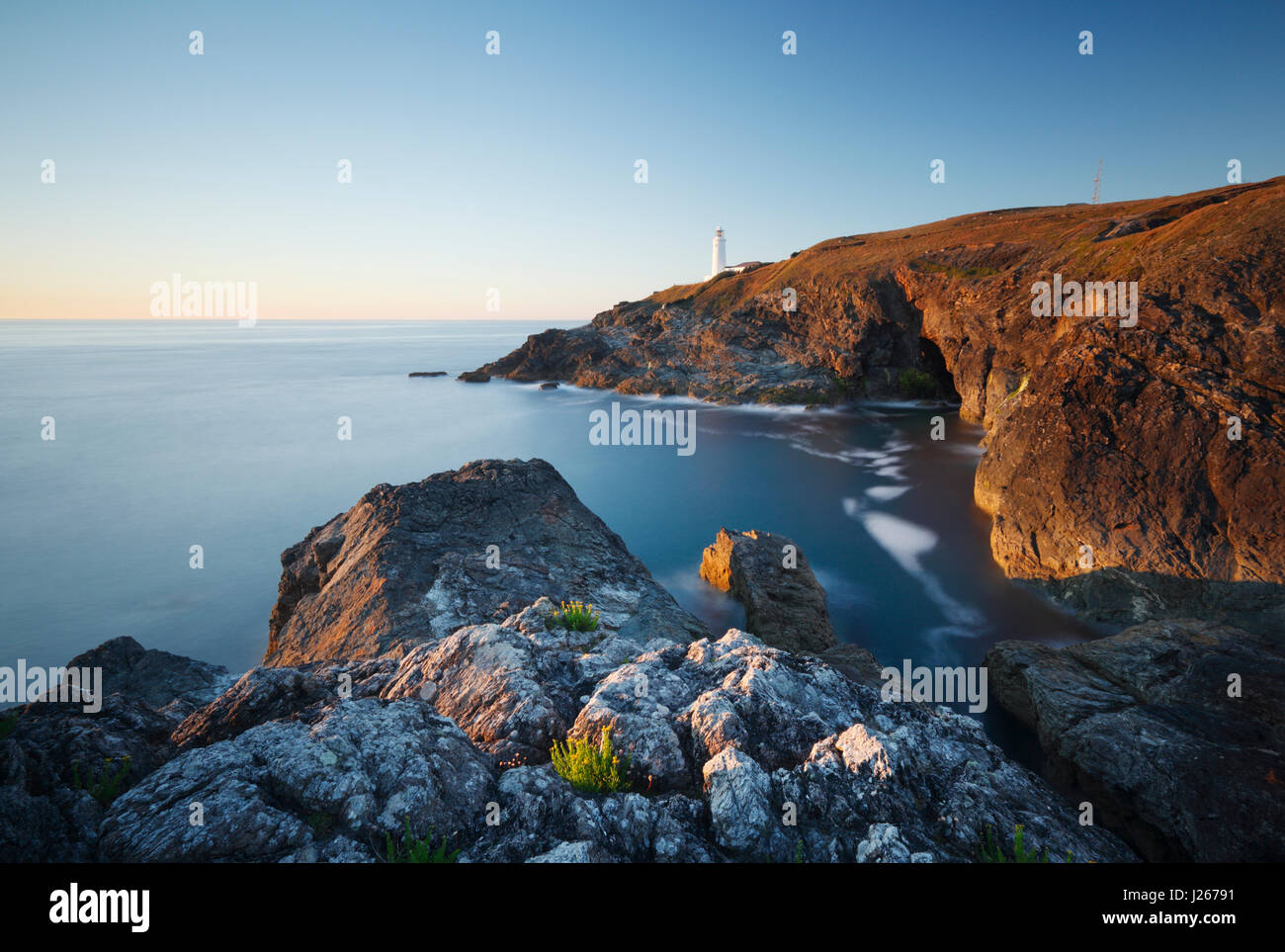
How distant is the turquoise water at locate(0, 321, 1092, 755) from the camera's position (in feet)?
52.1

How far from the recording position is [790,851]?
3934 millimetres

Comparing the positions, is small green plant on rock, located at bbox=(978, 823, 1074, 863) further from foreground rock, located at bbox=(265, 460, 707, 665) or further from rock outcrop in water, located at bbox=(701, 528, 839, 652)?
rock outcrop in water, located at bbox=(701, 528, 839, 652)

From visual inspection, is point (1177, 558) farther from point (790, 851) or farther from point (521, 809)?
point (521, 809)

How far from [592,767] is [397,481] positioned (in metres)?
28.6

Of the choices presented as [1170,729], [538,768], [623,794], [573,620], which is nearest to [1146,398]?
[1170,729]

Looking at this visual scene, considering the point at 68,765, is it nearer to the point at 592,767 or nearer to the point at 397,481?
the point at 592,767

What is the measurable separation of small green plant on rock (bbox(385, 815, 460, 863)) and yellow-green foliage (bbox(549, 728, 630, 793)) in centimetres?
94

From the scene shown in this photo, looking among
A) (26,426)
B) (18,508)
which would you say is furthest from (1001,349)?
(26,426)

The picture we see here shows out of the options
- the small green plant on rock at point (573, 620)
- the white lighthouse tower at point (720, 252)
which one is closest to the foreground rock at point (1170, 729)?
the small green plant on rock at point (573, 620)

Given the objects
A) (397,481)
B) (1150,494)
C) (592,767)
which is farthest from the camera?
(397,481)

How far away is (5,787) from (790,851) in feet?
16.7

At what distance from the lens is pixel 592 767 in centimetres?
434

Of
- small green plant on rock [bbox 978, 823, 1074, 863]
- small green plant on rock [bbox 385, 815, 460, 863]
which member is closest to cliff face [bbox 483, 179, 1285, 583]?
small green plant on rock [bbox 978, 823, 1074, 863]

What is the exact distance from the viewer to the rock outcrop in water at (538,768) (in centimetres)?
367
